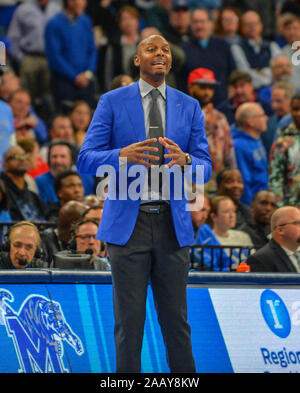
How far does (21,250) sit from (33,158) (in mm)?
3429

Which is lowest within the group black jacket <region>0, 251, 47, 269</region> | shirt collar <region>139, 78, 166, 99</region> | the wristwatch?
black jacket <region>0, 251, 47, 269</region>

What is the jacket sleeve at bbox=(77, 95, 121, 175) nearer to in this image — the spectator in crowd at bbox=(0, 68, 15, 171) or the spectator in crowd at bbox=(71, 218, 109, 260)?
the spectator in crowd at bbox=(71, 218, 109, 260)

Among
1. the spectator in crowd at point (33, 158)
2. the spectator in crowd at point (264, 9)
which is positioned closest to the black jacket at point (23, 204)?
the spectator in crowd at point (33, 158)

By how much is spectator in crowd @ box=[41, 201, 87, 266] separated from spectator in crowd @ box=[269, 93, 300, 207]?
2242 millimetres

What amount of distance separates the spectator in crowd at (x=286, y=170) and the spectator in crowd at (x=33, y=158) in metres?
2.52

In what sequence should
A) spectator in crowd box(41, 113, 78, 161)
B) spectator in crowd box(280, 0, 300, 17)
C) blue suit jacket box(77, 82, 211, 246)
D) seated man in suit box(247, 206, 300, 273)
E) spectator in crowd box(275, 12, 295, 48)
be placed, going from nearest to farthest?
blue suit jacket box(77, 82, 211, 246)
seated man in suit box(247, 206, 300, 273)
spectator in crowd box(41, 113, 78, 161)
spectator in crowd box(275, 12, 295, 48)
spectator in crowd box(280, 0, 300, 17)

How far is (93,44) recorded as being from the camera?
11148mm

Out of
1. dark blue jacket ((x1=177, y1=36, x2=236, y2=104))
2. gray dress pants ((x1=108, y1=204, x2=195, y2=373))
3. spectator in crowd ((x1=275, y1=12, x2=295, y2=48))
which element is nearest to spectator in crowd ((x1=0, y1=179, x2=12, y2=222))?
dark blue jacket ((x1=177, y1=36, x2=236, y2=104))

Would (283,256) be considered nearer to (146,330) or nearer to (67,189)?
(146,330)

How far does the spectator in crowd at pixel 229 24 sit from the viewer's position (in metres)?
11.7

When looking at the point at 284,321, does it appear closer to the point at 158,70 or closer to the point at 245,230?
the point at 158,70

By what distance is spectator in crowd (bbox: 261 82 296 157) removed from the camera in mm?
9906

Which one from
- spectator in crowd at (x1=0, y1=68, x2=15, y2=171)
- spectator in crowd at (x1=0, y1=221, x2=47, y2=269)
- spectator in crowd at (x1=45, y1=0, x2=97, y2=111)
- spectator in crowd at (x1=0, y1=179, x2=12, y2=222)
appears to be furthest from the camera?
spectator in crowd at (x1=45, y1=0, x2=97, y2=111)

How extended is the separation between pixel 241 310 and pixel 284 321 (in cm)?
25
